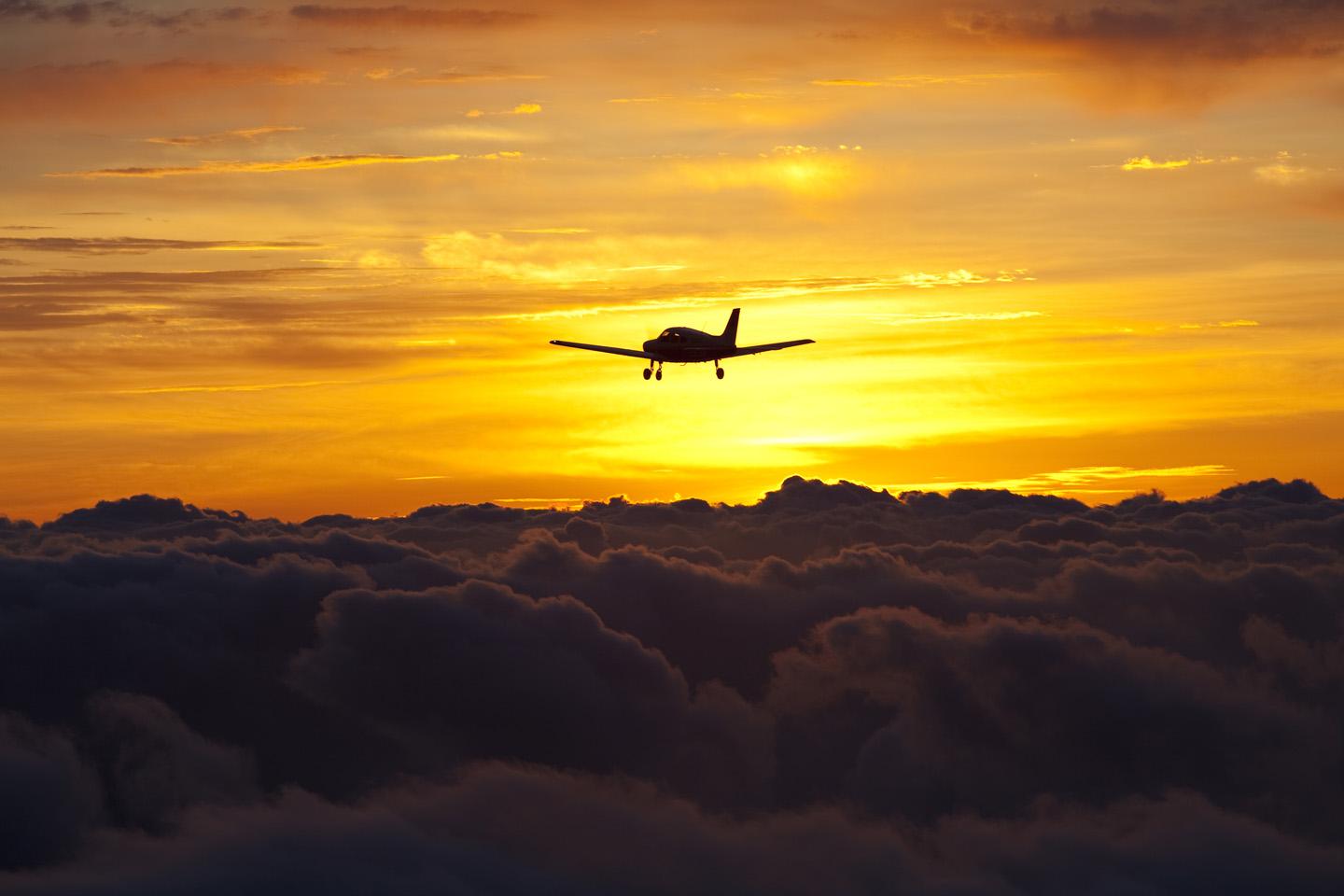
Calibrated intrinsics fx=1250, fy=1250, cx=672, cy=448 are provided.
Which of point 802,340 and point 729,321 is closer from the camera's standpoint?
point 802,340

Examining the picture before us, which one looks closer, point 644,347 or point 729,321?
point 644,347

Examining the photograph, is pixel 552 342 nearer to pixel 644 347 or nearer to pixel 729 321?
pixel 644 347

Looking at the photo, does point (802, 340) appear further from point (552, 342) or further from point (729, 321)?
point (552, 342)

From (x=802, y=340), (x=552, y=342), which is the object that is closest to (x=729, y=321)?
(x=802, y=340)

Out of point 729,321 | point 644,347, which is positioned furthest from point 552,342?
point 729,321

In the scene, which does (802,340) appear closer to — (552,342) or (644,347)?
(644,347)
